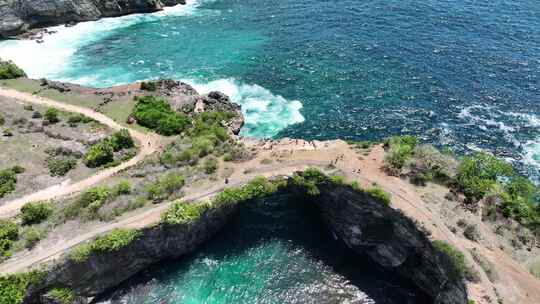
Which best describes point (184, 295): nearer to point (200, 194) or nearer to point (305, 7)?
point (200, 194)

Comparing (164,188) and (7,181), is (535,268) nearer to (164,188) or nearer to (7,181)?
(164,188)

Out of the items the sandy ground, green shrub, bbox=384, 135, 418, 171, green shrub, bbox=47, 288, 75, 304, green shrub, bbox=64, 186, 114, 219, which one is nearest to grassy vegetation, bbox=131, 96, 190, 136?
the sandy ground

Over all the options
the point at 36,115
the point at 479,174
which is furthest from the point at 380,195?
the point at 36,115

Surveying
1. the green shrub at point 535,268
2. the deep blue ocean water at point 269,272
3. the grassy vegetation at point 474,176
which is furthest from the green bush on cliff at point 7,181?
the green shrub at point 535,268

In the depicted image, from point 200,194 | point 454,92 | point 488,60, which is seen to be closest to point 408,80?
point 454,92

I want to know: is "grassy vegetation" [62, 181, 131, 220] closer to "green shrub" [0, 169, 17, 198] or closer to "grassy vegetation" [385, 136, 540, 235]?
"green shrub" [0, 169, 17, 198]
